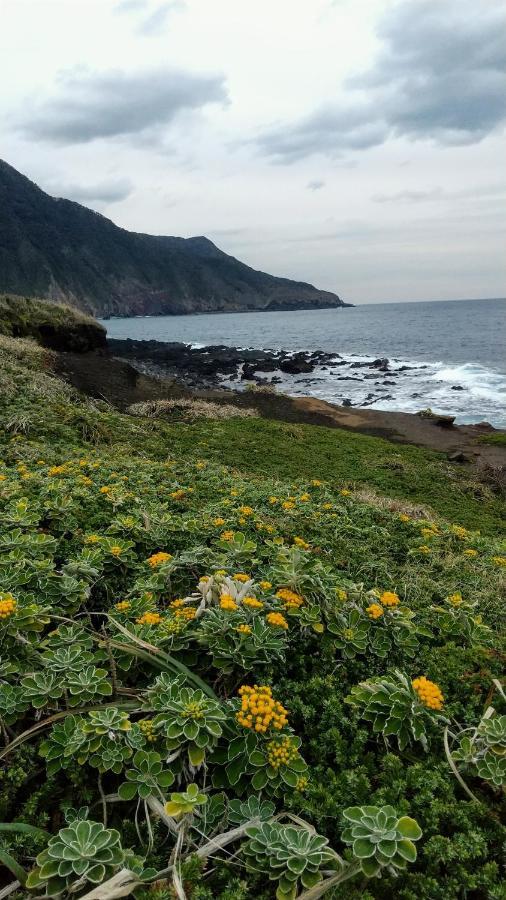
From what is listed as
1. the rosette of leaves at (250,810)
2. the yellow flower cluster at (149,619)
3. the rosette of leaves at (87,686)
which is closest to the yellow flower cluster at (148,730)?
the rosette of leaves at (87,686)

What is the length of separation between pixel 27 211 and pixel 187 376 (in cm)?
15098

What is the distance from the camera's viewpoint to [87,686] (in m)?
2.17

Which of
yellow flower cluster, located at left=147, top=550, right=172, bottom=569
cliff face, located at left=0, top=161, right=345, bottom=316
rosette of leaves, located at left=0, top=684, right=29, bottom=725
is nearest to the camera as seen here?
rosette of leaves, located at left=0, top=684, right=29, bottom=725

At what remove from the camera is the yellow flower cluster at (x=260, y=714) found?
1.93 metres

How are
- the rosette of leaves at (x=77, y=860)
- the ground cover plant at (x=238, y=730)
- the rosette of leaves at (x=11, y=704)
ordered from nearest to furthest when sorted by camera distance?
1. the rosette of leaves at (x=77, y=860)
2. the ground cover plant at (x=238, y=730)
3. the rosette of leaves at (x=11, y=704)

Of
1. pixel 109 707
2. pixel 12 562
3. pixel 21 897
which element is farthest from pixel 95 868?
pixel 12 562

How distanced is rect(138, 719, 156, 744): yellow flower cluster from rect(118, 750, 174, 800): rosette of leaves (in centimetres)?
5

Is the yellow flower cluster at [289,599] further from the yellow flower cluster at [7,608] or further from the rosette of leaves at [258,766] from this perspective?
the yellow flower cluster at [7,608]

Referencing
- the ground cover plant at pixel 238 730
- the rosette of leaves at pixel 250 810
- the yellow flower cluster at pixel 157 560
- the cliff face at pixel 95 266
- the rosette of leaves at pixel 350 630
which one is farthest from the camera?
the cliff face at pixel 95 266

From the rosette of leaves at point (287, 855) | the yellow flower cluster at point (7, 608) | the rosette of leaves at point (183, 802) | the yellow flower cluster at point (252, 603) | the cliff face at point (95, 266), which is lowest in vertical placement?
the rosette of leaves at point (287, 855)

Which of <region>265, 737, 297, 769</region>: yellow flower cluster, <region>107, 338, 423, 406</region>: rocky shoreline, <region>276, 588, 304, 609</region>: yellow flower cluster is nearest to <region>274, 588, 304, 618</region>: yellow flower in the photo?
<region>276, 588, 304, 609</region>: yellow flower cluster

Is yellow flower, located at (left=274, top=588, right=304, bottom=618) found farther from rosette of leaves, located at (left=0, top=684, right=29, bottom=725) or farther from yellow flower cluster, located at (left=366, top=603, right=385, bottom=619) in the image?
rosette of leaves, located at (left=0, top=684, right=29, bottom=725)

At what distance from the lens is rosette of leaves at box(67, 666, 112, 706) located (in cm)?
214

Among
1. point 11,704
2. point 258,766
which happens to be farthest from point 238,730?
point 11,704
